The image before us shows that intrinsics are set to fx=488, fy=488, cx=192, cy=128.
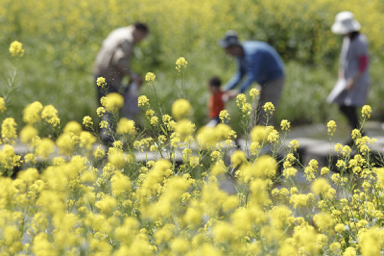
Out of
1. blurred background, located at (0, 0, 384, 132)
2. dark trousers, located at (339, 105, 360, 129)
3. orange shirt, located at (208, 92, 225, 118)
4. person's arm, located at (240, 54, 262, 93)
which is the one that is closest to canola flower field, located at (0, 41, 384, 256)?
person's arm, located at (240, 54, 262, 93)

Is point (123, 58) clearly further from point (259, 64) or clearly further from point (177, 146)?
point (177, 146)

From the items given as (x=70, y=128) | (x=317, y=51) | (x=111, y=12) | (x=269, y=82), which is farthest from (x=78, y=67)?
(x=70, y=128)

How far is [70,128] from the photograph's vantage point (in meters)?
2.47

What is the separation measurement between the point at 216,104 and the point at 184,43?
3306 millimetres

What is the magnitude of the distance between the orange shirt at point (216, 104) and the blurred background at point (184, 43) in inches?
28.6

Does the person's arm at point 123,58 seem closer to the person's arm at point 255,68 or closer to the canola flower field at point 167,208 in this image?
the person's arm at point 255,68

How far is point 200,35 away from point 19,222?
7.27 meters

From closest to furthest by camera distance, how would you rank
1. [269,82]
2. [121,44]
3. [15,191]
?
[15,191] < [121,44] < [269,82]

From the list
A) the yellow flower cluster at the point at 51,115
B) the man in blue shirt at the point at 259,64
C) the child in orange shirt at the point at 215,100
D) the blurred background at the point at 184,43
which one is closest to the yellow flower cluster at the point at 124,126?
the yellow flower cluster at the point at 51,115

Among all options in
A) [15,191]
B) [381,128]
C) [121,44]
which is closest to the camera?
[15,191]

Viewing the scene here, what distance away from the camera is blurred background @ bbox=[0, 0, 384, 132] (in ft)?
21.4

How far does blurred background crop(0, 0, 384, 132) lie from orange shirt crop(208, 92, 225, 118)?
73 cm

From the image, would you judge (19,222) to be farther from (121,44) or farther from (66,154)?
(121,44)

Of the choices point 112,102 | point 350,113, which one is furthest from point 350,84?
point 112,102
